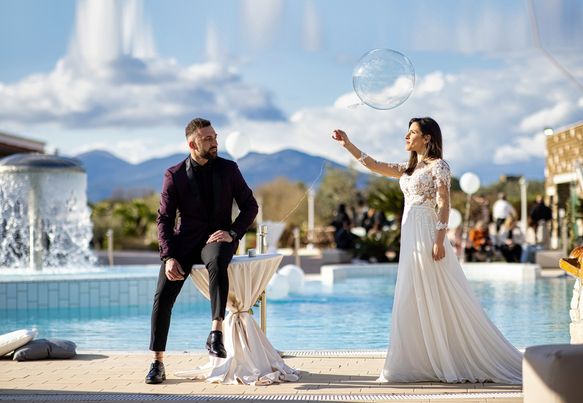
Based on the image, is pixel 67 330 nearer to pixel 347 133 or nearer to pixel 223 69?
pixel 347 133

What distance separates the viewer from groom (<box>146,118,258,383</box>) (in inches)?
214

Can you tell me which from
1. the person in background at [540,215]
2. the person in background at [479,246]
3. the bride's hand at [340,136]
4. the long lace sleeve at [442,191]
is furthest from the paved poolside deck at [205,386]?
the person in background at [540,215]

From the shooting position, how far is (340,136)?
18.9ft

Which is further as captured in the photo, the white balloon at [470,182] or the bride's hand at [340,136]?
the white balloon at [470,182]

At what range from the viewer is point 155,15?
5447 cm

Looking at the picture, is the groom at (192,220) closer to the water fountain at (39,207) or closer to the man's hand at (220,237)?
the man's hand at (220,237)

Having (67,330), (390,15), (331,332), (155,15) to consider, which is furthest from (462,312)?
(155,15)

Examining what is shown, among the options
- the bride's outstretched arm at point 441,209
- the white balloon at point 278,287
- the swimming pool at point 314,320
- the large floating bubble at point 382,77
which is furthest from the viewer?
the white balloon at point 278,287

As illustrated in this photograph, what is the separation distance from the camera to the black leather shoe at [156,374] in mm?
5402

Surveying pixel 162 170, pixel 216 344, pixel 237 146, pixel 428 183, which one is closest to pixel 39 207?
pixel 162 170

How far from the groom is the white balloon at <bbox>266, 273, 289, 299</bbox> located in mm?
6152

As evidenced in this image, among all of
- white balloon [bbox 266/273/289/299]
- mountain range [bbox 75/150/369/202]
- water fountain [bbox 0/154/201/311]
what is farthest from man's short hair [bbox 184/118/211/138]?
water fountain [bbox 0/154/201/311]

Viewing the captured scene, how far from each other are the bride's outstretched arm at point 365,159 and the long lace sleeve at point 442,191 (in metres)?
0.30

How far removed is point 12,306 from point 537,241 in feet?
41.2
